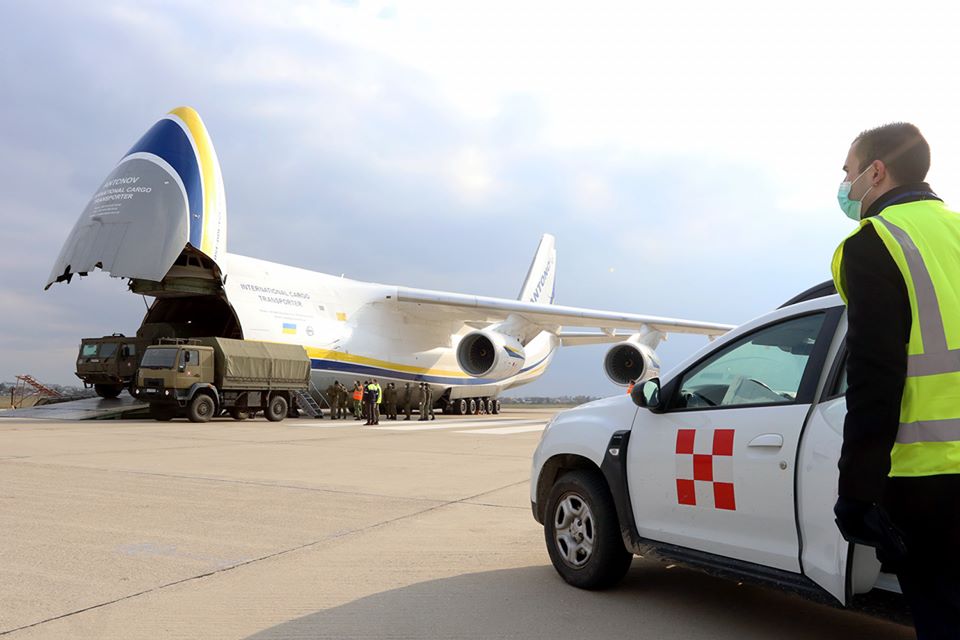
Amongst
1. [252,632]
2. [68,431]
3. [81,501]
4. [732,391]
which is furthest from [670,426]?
[68,431]

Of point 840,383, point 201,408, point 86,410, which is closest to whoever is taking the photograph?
point 840,383

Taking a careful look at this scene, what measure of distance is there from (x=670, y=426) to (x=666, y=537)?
Answer: 1.78 ft

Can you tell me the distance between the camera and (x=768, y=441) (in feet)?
10.5

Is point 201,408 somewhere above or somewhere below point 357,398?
below

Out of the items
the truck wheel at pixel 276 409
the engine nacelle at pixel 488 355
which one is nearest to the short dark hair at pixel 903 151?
the truck wheel at pixel 276 409

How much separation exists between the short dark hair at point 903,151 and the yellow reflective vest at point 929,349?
0.83 feet

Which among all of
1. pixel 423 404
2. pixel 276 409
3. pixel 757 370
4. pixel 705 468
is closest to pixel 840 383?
pixel 757 370

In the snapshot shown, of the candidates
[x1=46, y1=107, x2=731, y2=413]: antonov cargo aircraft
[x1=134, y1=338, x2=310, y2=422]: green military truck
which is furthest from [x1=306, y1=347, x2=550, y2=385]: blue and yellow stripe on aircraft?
[x1=134, y1=338, x2=310, y2=422]: green military truck

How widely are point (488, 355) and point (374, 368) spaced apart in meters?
3.78

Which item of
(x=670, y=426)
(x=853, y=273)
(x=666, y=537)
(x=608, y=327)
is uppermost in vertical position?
(x=608, y=327)

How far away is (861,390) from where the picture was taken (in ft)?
6.17

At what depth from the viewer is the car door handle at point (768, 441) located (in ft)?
10.3

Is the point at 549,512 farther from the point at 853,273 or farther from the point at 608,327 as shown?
the point at 608,327

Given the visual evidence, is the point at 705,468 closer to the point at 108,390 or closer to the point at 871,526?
the point at 871,526
